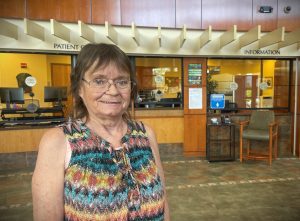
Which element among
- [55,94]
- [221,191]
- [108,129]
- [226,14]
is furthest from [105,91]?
[226,14]

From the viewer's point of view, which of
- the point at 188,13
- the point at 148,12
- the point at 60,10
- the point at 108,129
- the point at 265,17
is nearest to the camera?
the point at 108,129

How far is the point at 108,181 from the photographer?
108cm

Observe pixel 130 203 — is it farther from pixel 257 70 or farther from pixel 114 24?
pixel 257 70

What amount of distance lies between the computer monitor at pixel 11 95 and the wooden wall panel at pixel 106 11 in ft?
6.98

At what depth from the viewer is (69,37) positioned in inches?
176

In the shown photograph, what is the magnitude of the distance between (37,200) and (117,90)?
1.96 ft

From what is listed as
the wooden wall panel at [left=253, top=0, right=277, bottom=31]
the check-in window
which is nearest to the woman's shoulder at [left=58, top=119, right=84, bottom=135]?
the check-in window

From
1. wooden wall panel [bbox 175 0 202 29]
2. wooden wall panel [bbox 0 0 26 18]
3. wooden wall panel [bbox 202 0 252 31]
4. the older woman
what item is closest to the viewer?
the older woman

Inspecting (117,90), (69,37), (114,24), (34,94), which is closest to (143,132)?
(117,90)

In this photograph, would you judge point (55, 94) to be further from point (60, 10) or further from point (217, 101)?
point (217, 101)

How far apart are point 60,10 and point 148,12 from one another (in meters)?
1.72

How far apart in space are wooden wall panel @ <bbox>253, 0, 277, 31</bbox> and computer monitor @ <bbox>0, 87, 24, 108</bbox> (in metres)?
5.29

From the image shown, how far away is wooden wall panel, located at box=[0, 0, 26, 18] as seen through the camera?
4414 mm

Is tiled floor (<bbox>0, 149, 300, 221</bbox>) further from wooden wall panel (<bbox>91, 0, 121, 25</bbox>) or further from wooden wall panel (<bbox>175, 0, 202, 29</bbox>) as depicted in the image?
wooden wall panel (<bbox>91, 0, 121, 25</bbox>)
